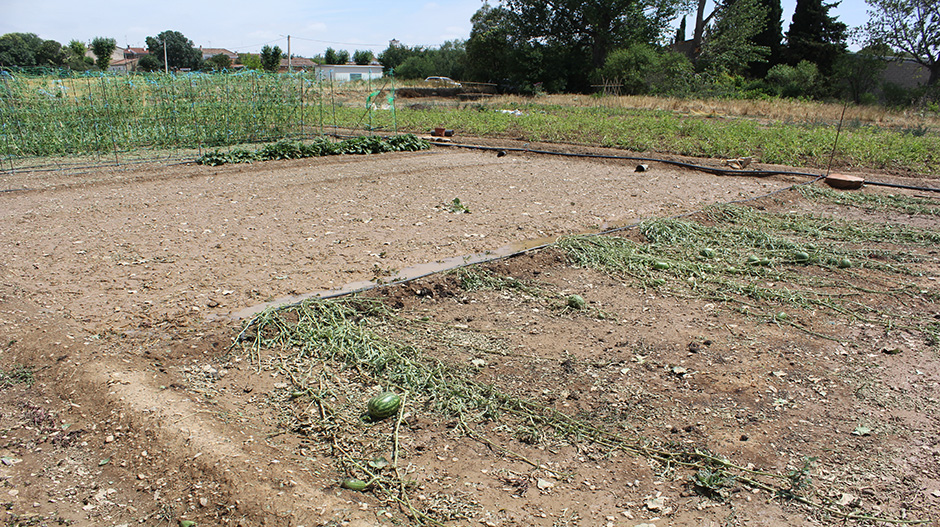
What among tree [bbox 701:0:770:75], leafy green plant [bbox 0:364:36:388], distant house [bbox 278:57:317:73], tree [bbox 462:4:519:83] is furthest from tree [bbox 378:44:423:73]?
leafy green plant [bbox 0:364:36:388]

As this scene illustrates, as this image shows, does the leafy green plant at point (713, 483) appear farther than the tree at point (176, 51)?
No

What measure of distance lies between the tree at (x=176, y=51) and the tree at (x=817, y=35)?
201ft

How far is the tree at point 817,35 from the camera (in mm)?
35219

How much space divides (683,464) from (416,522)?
4.18ft

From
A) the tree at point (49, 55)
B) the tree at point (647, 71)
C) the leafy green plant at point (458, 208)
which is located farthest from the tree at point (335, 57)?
the leafy green plant at point (458, 208)

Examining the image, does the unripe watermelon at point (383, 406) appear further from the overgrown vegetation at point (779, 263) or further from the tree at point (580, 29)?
the tree at point (580, 29)

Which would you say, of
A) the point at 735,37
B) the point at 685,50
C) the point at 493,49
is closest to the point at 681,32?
the point at 685,50

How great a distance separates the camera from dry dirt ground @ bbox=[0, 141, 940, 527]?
8.38 feet

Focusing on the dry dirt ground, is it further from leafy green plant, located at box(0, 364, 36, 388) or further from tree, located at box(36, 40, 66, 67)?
tree, located at box(36, 40, 66, 67)

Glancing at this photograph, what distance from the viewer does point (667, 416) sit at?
10.4 feet

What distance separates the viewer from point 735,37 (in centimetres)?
3562

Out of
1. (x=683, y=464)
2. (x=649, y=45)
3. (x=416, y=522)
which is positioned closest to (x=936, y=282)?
(x=683, y=464)

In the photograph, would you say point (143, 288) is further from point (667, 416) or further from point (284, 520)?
point (667, 416)

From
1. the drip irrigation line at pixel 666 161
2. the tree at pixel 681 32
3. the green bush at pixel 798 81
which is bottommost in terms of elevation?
the drip irrigation line at pixel 666 161
